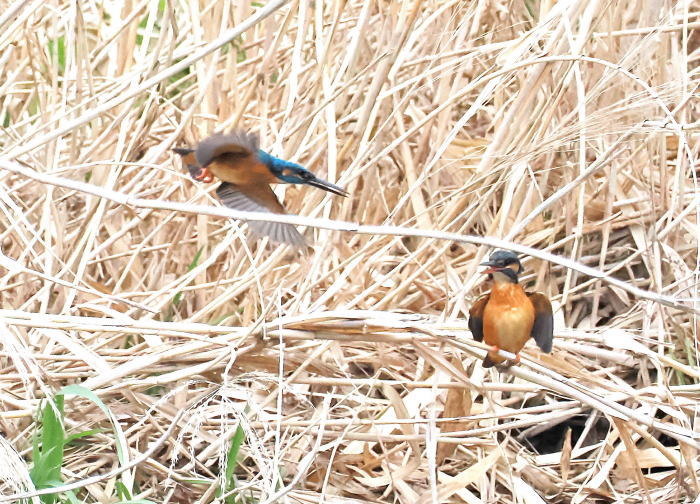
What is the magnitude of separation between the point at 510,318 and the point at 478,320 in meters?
0.08

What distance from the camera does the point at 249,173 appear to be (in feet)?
7.45

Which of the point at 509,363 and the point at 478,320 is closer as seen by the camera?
the point at 509,363

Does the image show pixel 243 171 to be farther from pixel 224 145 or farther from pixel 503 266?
pixel 503 266

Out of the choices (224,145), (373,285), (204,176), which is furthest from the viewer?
(373,285)

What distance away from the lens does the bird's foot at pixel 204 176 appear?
2.24m

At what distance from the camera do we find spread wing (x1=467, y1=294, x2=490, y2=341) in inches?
90.3

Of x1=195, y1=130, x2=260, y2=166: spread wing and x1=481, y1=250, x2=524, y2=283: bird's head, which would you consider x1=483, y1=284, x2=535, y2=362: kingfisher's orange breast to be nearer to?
x1=481, y1=250, x2=524, y2=283: bird's head

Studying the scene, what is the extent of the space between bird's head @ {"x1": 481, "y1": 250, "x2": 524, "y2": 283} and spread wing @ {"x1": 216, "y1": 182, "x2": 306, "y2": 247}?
434 millimetres

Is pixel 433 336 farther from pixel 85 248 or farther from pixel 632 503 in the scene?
pixel 85 248

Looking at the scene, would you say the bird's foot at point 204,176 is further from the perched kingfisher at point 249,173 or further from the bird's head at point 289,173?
the bird's head at point 289,173

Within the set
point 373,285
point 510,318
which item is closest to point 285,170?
point 373,285

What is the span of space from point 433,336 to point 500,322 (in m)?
0.24

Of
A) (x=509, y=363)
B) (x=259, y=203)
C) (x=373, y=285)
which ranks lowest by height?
(x=509, y=363)

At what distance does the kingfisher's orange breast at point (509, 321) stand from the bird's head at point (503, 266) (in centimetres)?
7
